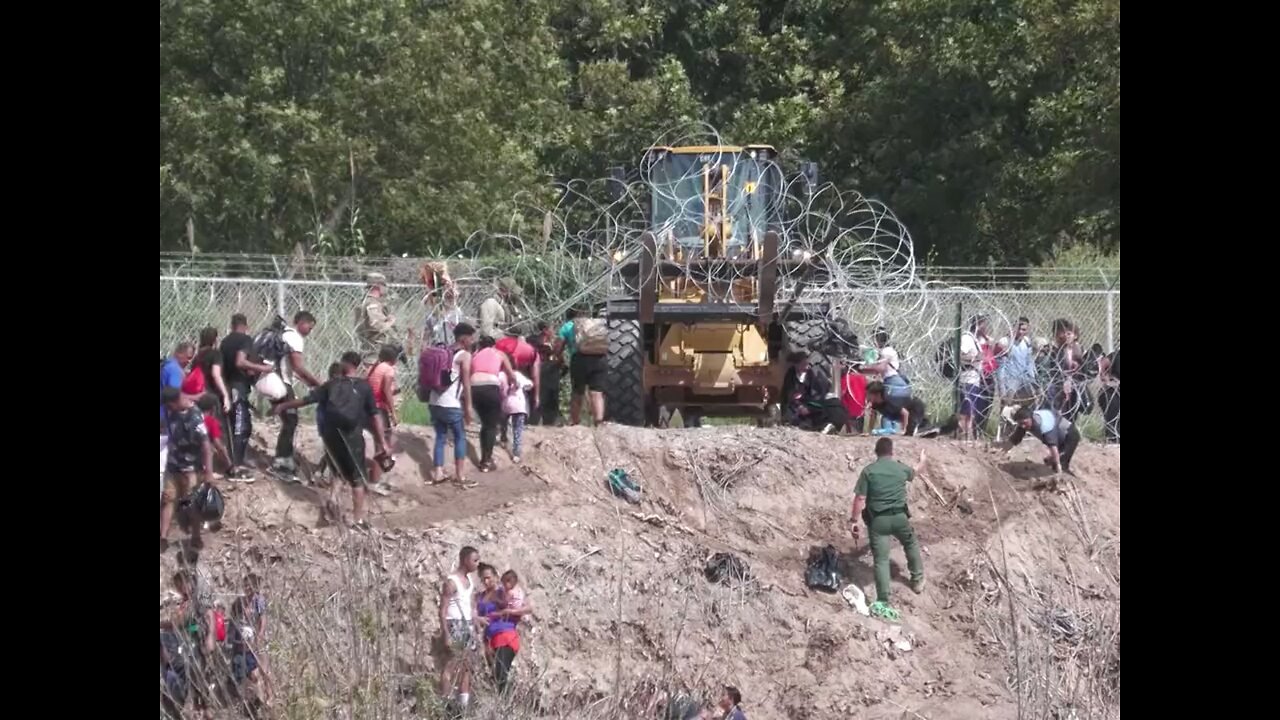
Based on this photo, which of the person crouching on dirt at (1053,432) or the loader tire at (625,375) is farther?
the loader tire at (625,375)

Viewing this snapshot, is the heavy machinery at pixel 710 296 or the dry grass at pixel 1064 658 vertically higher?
the heavy machinery at pixel 710 296

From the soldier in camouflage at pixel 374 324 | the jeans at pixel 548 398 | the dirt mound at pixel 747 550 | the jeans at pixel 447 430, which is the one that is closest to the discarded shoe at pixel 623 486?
the dirt mound at pixel 747 550

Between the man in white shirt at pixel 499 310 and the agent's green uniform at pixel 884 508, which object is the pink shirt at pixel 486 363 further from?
the agent's green uniform at pixel 884 508

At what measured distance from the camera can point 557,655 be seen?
13867mm

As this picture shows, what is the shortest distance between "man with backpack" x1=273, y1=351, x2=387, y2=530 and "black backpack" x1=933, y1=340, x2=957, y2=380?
23.6ft

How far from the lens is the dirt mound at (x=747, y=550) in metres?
13.4

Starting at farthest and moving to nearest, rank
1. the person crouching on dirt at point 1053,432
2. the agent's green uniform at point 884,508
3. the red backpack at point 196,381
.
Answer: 1. the person crouching on dirt at point 1053,432
2. the agent's green uniform at point 884,508
3. the red backpack at point 196,381

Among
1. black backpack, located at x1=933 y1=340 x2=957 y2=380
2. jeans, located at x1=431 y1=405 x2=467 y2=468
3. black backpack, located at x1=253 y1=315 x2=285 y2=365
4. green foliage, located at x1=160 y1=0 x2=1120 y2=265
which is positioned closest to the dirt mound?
jeans, located at x1=431 y1=405 x2=467 y2=468

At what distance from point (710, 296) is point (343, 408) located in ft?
15.1

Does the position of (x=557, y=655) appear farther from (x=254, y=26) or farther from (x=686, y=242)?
(x=254, y=26)

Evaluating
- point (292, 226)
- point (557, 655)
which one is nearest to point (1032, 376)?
point (557, 655)

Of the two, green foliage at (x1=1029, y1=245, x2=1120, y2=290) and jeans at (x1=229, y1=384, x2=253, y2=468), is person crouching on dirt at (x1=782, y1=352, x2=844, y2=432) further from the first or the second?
jeans at (x1=229, y1=384, x2=253, y2=468)

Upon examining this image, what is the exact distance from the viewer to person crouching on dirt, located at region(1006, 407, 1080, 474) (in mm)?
16516

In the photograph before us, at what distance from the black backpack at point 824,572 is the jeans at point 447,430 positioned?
348 cm
